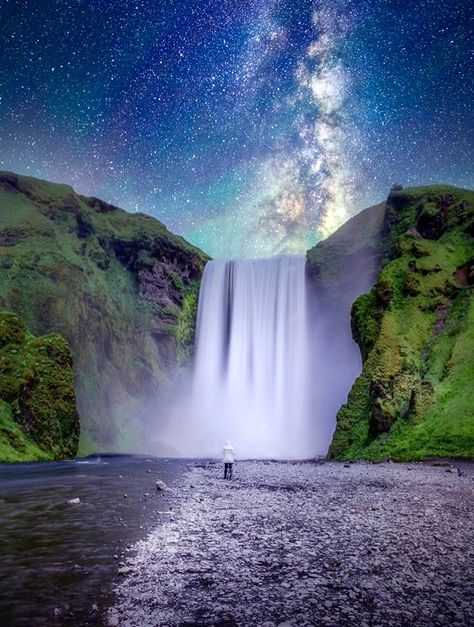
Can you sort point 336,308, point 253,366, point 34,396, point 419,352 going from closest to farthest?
point 419,352
point 34,396
point 336,308
point 253,366

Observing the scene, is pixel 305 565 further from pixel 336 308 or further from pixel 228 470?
pixel 336 308

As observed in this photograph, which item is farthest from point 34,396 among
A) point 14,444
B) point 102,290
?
point 102,290

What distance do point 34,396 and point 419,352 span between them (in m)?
39.2

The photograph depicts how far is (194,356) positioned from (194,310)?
415 inches

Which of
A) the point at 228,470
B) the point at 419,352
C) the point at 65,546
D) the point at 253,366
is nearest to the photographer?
the point at 65,546

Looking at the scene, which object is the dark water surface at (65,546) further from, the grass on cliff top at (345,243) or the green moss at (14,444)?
the grass on cliff top at (345,243)

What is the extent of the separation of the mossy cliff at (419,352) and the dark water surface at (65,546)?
77.8 feet

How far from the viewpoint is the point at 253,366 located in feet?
257

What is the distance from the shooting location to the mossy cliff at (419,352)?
33594 millimetres

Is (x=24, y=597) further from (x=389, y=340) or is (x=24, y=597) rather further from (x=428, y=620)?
(x=389, y=340)

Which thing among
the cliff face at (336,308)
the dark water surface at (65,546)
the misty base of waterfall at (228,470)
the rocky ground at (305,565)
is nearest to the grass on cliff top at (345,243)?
the cliff face at (336,308)

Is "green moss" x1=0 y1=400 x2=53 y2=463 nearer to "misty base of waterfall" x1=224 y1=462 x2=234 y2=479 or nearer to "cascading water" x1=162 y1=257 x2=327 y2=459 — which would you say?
"misty base of waterfall" x1=224 y1=462 x2=234 y2=479

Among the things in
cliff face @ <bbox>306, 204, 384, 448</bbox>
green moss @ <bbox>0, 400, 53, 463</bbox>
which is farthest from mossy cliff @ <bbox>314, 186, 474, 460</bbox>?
green moss @ <bbox>0, 400, 53, 463</bbox>

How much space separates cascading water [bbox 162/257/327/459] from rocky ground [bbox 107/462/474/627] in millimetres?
53765
